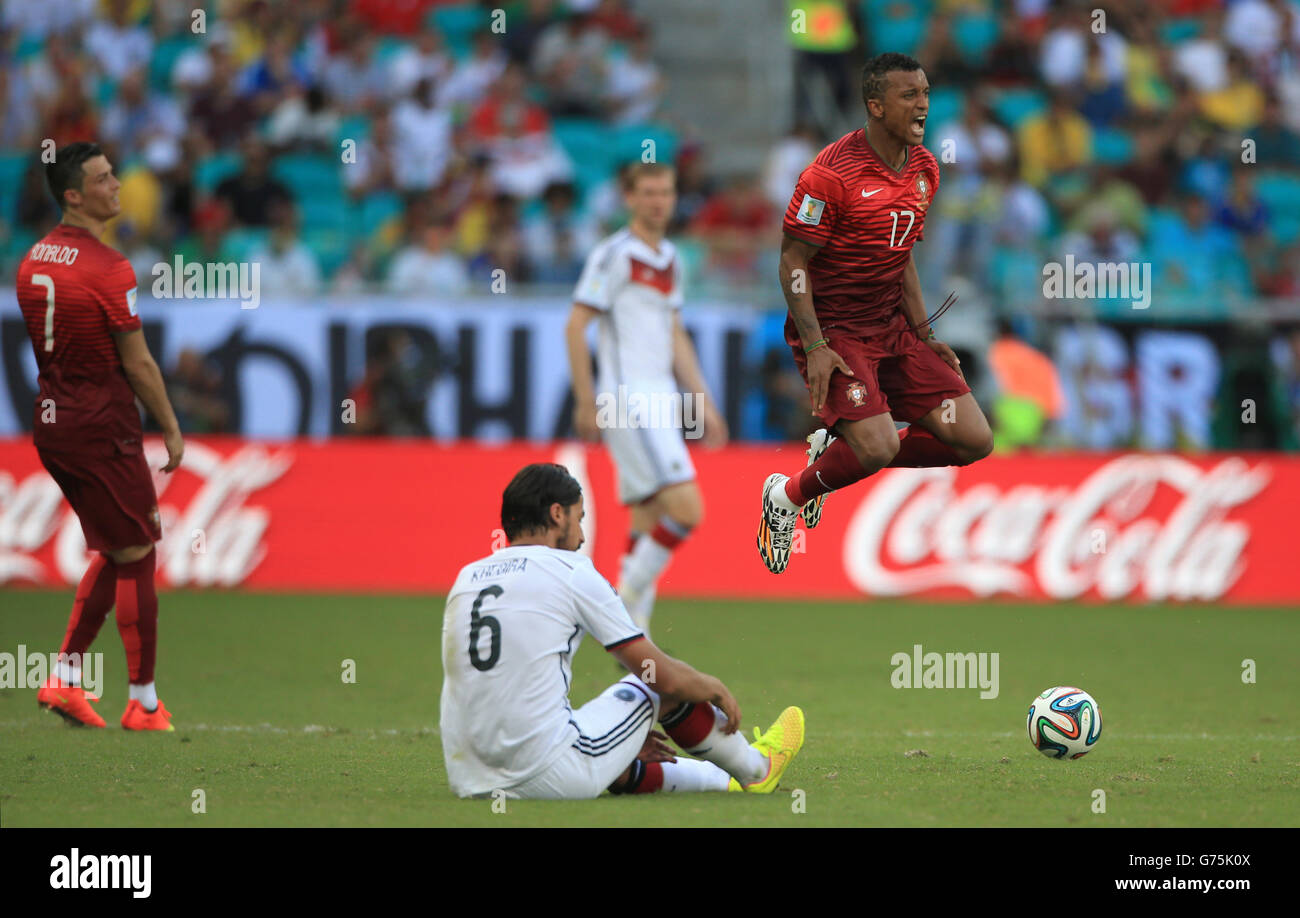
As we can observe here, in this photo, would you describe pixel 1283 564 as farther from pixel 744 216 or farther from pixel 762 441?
pixel 744 216

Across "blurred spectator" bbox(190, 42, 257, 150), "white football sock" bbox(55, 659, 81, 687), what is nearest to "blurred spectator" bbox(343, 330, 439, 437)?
"blurred spectator" bbox(190, 42, 257, 150)

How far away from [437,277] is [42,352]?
874 cm

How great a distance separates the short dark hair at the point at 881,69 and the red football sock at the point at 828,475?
5.17 feet

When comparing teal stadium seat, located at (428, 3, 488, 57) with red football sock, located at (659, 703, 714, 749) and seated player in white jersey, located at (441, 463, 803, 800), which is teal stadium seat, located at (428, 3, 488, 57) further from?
red football sock, located at (659, 703, 714, 749)

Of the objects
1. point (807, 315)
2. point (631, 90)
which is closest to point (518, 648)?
point (807, 315)

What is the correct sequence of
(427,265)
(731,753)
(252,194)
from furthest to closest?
(252,194) → (427,265) → (731,753)

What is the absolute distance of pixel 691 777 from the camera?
6.50 m

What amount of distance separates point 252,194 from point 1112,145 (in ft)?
31.6

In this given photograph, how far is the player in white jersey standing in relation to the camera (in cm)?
1035

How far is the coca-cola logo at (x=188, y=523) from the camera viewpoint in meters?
14.2

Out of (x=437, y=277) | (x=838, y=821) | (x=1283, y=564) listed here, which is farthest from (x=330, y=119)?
(x=838, y=821)

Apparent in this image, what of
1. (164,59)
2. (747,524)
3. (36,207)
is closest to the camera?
(747,524)

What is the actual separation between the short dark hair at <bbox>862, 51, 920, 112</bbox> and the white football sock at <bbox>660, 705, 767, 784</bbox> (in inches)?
113

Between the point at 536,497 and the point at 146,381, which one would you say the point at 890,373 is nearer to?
the point at 536,497
